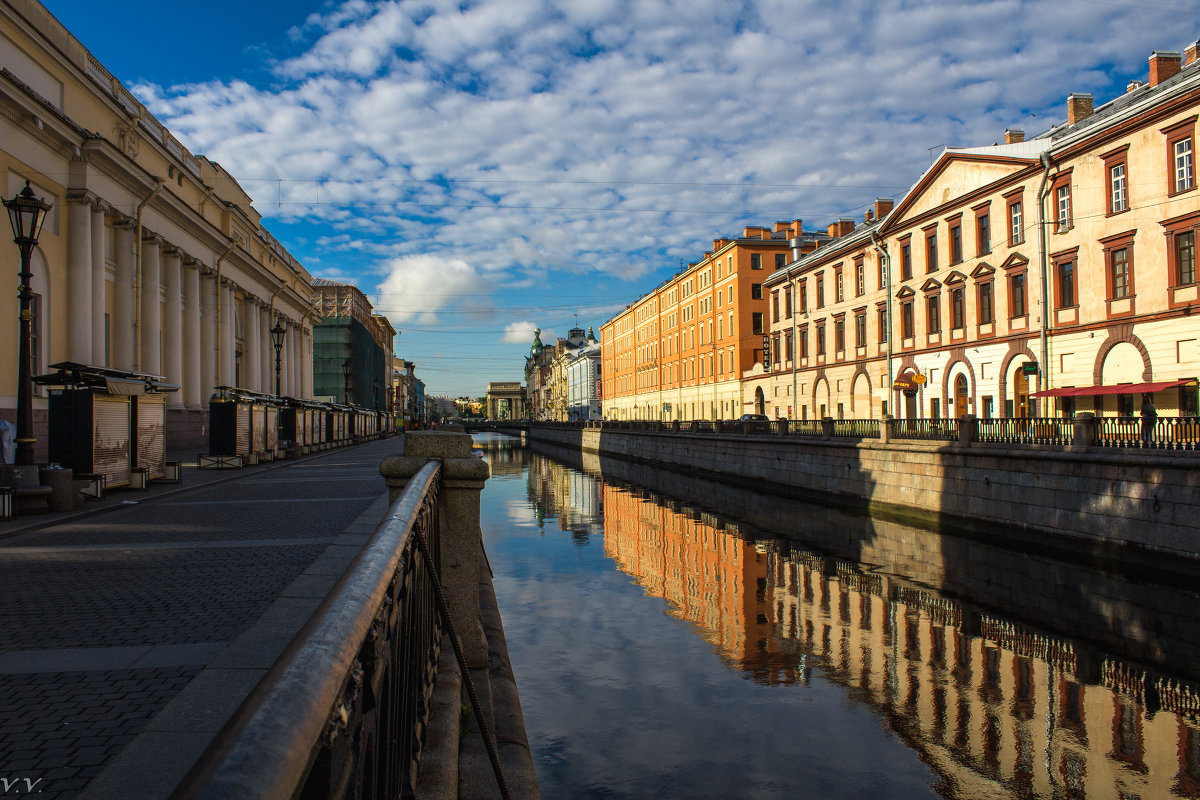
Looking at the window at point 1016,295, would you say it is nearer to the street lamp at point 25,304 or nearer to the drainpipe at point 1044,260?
the drainpipe at point 1044,260

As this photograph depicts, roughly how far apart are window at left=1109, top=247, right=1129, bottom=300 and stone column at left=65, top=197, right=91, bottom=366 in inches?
1322

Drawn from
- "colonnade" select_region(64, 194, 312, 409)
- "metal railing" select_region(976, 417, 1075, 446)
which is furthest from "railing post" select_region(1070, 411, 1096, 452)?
"colonnade" select_region(64, 194, 312, 409)

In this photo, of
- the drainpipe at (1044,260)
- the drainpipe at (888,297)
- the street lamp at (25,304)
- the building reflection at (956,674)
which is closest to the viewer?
the building reflection at (956,674)

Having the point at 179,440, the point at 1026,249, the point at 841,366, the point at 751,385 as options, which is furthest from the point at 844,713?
the point at 751,385

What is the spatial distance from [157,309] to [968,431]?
30.2 metres

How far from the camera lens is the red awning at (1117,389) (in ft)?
78.8

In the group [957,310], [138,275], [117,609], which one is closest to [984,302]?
[957,310]

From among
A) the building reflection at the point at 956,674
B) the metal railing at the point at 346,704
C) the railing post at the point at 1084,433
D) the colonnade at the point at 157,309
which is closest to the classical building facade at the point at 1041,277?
the railing post at the point at 1084,433

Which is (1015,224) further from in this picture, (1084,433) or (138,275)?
(138,275)

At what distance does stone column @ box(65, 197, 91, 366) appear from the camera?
85.6ft

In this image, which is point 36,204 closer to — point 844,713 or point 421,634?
point 421,634

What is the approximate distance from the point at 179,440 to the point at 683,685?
3095 cm

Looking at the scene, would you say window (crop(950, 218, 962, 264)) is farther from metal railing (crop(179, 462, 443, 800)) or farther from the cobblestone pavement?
metal railing (crop(179, 462, 443, 800))

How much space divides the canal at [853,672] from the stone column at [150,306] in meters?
21.3
